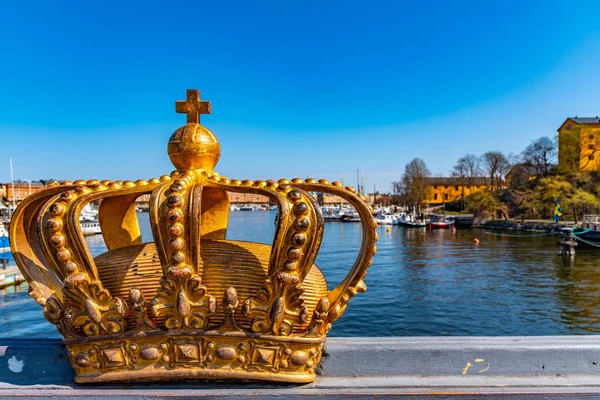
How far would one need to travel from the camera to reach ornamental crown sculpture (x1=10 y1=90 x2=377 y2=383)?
8.87 ft

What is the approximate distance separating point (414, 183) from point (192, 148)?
3360 inches

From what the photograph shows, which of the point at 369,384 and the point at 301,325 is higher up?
the point at 301,325

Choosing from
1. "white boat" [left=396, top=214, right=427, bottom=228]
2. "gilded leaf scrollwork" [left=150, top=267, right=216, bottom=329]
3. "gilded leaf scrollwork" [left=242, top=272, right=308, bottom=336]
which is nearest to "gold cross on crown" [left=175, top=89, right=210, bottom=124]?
"gilded leaf scrollwork" [left=150, top=267, right=216, bottom=329]

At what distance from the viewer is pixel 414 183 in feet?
279

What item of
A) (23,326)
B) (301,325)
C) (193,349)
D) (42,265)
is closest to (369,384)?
(301,325)

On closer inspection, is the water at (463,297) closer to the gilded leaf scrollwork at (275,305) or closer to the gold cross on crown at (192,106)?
the gilded leaf scrollwork at (275,305)

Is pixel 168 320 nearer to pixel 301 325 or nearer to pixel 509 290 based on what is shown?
pixel 301 325

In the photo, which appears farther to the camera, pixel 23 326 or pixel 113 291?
pixel 23 326

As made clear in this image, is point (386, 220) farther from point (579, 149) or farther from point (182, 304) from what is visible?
point (182, 304)

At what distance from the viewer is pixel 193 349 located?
278 cm

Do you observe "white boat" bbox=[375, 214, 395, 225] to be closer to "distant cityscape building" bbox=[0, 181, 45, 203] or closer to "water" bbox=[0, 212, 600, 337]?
"water" bbox=[0, 212, 600, 337]

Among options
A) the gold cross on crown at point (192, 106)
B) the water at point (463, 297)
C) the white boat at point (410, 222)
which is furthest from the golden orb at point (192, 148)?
the white boat at point (410, 222)

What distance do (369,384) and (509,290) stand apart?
20.4 meters

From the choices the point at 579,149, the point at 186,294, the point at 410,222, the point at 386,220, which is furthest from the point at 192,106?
the point at 579,149
